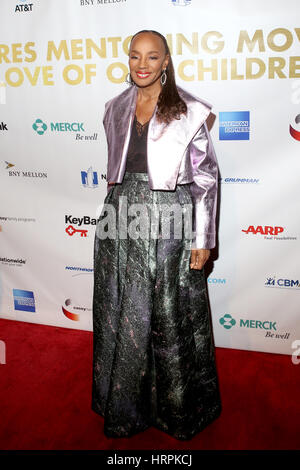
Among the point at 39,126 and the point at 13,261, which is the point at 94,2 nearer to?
the point at 39,126

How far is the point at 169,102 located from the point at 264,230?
1.25 metres

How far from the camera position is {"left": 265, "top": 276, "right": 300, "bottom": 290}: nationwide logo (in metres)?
2.89

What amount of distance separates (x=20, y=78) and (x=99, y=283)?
165 centimetres

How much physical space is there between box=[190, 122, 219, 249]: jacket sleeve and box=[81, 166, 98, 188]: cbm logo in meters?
1.12

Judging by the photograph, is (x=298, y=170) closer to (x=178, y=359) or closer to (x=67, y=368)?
(x=178, y=359)

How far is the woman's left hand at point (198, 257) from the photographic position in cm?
206

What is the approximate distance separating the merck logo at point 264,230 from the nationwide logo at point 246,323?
650 millimetres

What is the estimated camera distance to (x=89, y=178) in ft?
9.90

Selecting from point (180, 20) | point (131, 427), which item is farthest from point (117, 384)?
point (180, 20)

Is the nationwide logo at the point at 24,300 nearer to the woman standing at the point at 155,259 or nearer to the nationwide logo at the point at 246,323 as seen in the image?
the woman standing at the point at 155,259

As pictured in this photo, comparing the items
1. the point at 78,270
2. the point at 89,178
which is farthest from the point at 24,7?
the point at 78,270

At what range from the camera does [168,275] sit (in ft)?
6.64

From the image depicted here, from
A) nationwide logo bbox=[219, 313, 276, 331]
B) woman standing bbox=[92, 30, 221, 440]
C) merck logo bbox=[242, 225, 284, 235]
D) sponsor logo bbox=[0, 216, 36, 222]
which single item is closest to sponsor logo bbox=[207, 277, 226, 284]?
nationwide logo bbox=[219, 313, 276, 331]

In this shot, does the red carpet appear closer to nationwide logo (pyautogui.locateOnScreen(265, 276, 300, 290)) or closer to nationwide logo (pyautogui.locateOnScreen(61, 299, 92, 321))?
nationwide logo (pyautogui.locateOnScreen(61, 299, 92, 321))
